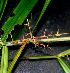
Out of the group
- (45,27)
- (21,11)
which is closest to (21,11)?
(21,11)

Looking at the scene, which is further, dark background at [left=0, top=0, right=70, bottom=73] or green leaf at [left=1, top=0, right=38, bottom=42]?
dark background at [left=0, top=0, right=70, bottom=73]

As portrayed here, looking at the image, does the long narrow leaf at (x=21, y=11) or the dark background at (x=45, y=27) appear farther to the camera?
the dark background at (x=45, y=27)

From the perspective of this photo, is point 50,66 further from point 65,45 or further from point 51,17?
point 51,17

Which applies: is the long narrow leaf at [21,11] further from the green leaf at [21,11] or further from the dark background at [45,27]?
the dark background at [45,27]

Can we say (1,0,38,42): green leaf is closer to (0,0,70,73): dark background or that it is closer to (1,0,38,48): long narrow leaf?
(1,0,38,48): long narrow leaf

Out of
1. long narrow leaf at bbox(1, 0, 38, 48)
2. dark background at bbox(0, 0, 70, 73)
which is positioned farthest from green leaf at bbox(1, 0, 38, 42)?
dark background at bbox(0, 0, 70, 73)

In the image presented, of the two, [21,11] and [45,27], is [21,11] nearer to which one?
[21,11]

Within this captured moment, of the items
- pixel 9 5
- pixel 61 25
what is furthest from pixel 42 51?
pixel 9 5

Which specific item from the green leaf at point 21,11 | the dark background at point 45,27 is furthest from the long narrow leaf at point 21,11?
the dark background at point 45,27
